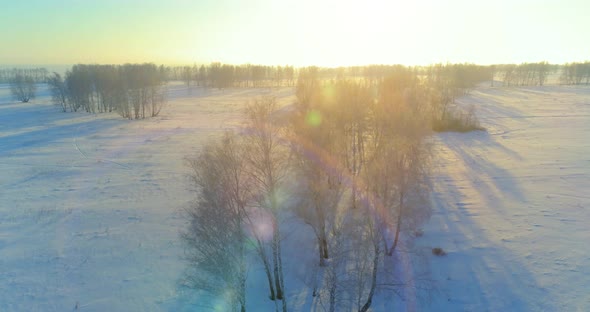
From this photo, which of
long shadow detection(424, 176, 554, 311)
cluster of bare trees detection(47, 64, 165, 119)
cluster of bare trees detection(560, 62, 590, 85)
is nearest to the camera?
long shadow detection(424, 176, 554, 311)

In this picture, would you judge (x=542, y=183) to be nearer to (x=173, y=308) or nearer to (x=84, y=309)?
(x=173, y=308)

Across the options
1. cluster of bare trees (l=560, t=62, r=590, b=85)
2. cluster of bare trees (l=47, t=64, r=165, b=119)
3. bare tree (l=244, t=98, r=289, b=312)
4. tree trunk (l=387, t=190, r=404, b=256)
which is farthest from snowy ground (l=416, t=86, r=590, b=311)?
cluster of bare trees (l=560, t=62, r=590, b=85)

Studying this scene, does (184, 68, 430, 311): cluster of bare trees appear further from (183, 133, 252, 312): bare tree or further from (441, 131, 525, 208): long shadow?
(441, 131, 525, 208): long shadow

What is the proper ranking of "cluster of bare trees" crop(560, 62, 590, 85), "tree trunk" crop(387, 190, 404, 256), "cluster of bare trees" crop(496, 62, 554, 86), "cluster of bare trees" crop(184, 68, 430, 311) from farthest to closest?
"cluster of bare trees" crop(496, 62, 554, 86), "cluster of bare trees" crop(560, 62, 590, 85), "tree trunk" crop(387, 190, 404, 256), "cluster of bare trees" crop(184, 68, 430, 311)

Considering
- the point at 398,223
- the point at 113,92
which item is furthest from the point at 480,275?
the point at 113,92

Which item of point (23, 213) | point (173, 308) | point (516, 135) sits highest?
point (516, 135)

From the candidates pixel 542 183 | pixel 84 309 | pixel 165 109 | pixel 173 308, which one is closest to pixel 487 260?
pixel 542 183
